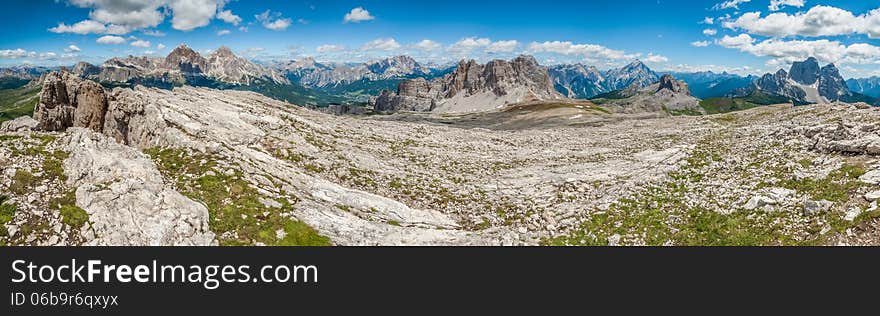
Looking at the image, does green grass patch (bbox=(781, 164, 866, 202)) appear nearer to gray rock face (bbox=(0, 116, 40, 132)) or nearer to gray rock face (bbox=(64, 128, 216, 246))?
gray rock face (bbox=(64, 128, 216, 246))

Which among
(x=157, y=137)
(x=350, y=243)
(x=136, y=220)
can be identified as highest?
(x=157, y=137)

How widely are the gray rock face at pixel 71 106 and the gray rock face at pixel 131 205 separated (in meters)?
26.5

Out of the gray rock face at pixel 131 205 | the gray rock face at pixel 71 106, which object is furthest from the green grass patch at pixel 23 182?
the gray rock face at pixel 71 106

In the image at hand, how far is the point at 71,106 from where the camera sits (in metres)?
47.2

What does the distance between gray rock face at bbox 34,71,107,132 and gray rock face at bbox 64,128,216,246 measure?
26518mm

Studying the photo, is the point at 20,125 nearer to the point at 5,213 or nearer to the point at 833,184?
the point at 5,213

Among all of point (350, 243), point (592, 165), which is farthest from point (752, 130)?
point (350, 243)

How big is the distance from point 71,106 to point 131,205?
3829cm

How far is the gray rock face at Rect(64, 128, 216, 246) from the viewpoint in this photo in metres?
18.3

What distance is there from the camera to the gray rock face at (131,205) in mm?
18281

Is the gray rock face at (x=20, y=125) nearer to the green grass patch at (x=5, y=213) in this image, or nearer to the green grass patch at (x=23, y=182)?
the green grass patch at (x=23, y=182)
